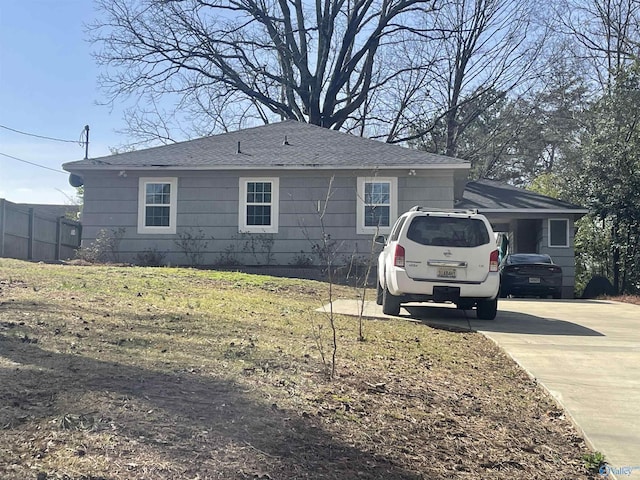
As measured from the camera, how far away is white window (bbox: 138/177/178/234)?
57.4 feet

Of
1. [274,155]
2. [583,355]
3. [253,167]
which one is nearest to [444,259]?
[583,355]

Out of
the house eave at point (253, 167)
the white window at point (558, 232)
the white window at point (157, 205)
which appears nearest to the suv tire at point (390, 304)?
the house eave at point (253, 167)

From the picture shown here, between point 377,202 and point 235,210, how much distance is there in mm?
4185

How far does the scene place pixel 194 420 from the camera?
12.0 feet

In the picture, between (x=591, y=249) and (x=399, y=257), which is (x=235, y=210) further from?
(x=591, y=249)

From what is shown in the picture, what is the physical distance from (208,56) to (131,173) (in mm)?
12081

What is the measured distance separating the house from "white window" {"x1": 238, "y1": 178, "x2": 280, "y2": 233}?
0.03m

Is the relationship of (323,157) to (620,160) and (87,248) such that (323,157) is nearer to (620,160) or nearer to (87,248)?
(87,248)

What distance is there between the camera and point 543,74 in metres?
30.0

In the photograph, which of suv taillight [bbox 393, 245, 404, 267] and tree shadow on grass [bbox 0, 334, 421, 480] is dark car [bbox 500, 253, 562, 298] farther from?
tree shadow on grass [bbox 0, 334, 421, 480]

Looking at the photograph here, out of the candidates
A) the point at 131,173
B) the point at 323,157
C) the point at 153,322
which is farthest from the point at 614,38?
the point at 153,322

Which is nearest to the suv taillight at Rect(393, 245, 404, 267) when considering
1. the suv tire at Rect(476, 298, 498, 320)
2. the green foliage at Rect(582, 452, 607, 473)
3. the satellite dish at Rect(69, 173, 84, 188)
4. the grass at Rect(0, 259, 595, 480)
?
the suv tire at Rect(476, 298, 498, 320)

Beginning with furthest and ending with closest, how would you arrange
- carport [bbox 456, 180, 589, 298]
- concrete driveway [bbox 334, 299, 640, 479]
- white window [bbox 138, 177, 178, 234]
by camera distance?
carport [bbox 456, 180, 589, 298] < white window [bbox 138, 177, 178, 234] < concrete driveway [bbox 334, 299, 640, 479]

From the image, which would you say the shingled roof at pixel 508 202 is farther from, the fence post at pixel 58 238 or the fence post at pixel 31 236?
the fence post at pixel 31 236
